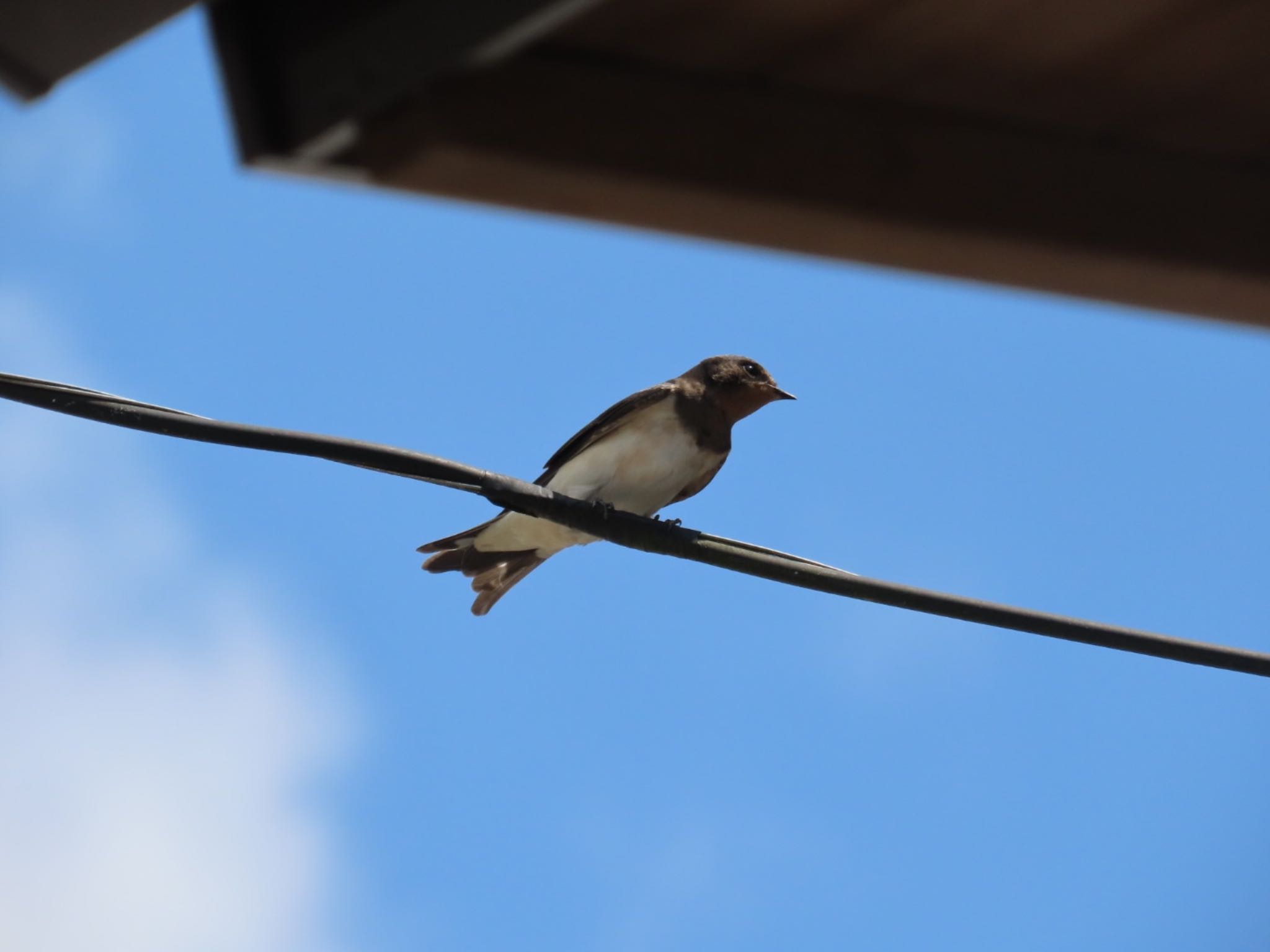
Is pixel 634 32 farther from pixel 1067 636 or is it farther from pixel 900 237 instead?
pixel 1067 636

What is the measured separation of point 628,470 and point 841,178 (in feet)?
16.3

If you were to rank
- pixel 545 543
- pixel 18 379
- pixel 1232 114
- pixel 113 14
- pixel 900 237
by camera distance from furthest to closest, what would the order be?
pixel 545 543
pixel 18 379
pixel 1232 114
pixel 900 237
pixel 113 14

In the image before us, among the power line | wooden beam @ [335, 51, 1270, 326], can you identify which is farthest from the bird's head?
wooden beam @ [335, 51, 1270, 326]

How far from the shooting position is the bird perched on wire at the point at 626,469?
7.70m

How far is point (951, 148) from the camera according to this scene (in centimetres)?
298

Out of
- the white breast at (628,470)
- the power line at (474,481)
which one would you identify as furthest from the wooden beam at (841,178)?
the white breast at (628,470)

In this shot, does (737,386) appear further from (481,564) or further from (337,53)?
(337,53)

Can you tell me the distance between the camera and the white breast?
305 inches

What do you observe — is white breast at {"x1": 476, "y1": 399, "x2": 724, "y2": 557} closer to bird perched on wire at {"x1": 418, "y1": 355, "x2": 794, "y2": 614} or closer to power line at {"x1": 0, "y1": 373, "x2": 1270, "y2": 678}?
bird perched on wire at {"x1": 418, "y1": 355, "x2": 794, "y2": 614}

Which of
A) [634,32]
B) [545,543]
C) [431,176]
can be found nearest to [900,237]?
[634,32]

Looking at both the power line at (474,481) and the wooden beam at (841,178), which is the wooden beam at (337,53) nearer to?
the wooden beam at (841,178)

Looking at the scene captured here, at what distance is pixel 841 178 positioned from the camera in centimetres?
285

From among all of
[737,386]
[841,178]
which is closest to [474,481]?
[841,178]

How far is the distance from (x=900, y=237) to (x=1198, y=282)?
0.73 meters
